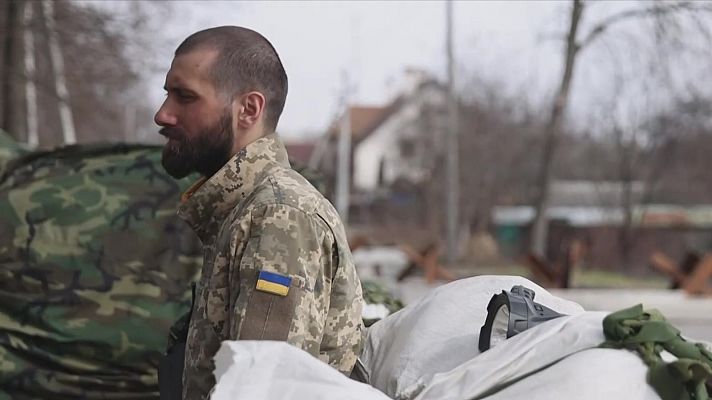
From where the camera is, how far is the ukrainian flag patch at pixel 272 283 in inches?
90.2

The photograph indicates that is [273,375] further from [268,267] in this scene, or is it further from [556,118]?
[556,118]

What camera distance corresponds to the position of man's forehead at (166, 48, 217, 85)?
8.24 ft

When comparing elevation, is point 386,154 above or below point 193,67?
below

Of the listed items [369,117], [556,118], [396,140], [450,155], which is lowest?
[396,140]

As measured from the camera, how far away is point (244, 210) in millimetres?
2422

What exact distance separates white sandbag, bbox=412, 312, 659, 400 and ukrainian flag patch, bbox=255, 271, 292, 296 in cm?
40

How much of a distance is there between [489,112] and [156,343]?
34775mm

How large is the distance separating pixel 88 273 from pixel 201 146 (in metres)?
2.67

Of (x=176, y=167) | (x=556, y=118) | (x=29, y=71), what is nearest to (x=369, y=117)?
(x=556, y=118)

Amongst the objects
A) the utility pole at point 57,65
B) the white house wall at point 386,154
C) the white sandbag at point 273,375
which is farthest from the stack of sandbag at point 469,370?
the white house wall at point 386,154

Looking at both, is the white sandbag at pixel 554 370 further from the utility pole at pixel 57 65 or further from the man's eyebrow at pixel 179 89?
the utility pole at pixel 57 65

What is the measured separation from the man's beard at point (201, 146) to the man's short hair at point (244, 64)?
0.29ft

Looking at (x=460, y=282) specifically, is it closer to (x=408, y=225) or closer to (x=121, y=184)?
(x=121, y=184)

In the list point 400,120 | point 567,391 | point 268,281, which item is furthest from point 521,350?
point 400,120
